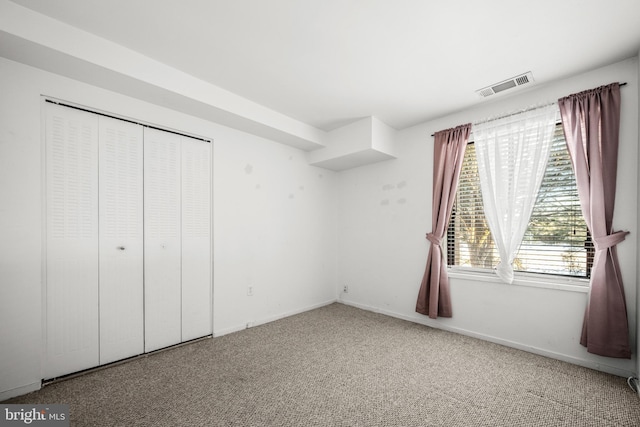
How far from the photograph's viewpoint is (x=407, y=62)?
2.36m

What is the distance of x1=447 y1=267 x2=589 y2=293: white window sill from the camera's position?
2504mm

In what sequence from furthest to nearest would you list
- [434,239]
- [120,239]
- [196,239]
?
[434,239]
[196,239]
[120,239]

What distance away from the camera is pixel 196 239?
3004 millimetres

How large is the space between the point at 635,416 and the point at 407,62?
299 centimetres

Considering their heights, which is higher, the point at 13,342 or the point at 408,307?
the point at 13,342

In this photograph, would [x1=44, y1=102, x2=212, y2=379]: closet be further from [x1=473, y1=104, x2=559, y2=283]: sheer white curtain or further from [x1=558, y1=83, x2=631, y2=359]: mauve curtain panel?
[x1=558, y1=83, x2=631, y2=359]: mauve curtain panel

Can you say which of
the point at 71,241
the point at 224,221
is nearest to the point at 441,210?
the point at 224,221

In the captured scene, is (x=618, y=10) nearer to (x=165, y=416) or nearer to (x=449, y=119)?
(x=449, y=119)

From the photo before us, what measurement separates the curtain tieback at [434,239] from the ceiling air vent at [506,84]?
1.64 m

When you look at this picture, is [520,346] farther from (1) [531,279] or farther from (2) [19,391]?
(2) [19,391]

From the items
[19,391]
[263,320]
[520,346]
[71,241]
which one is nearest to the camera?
[19,391]

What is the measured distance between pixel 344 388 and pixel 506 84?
312cm

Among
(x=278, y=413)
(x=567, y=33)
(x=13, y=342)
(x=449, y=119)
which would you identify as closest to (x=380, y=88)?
(x=449, y=119)

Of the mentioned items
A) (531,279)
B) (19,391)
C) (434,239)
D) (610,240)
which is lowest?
(19,391)
